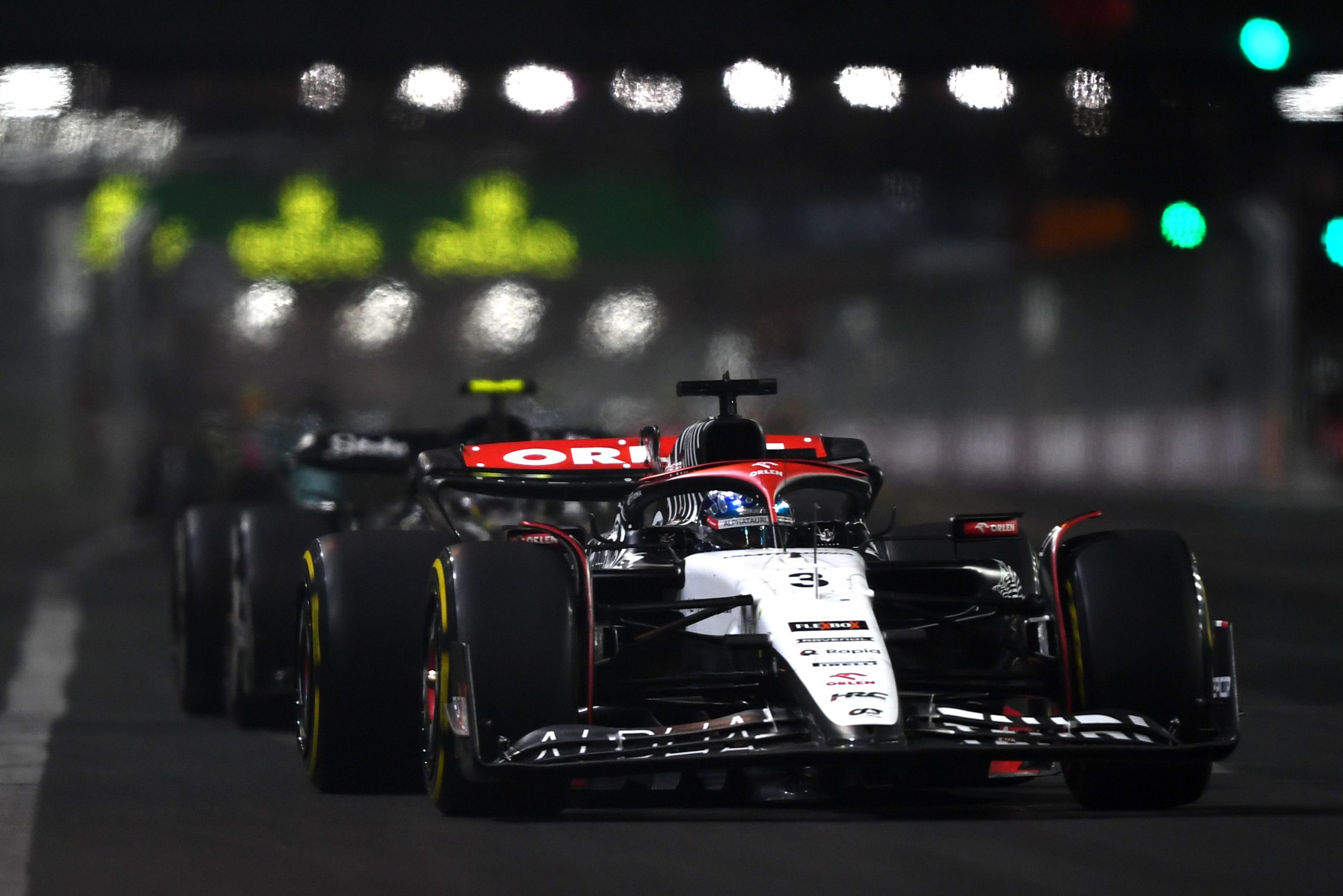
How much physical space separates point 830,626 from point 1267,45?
545 centimetres

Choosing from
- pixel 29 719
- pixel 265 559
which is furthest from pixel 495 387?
pixel 29 719

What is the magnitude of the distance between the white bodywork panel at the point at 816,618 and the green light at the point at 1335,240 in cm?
808

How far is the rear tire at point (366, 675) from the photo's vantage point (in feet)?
25.6

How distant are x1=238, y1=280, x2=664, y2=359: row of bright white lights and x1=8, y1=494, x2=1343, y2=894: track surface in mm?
18768

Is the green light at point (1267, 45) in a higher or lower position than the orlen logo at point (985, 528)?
higher

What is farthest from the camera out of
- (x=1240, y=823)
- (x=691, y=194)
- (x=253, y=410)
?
(x=691, y=194)

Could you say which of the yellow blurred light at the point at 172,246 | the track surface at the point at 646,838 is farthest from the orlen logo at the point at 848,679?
the yellow blurred light at the point at 172,246

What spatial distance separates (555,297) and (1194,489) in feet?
37.0

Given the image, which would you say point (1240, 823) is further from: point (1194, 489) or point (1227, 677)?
point (1194, 489)

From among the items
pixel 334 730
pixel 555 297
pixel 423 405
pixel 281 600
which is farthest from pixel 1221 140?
pixel 334 730

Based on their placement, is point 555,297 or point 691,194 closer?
point 555,297

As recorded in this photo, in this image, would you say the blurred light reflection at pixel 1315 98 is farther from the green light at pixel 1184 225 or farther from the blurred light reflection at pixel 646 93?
the blurred light reflection at pixel 646 93

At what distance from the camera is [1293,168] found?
38.4 meters

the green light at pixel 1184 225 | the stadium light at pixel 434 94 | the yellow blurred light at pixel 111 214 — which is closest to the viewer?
the green light at pixel 1184 225
